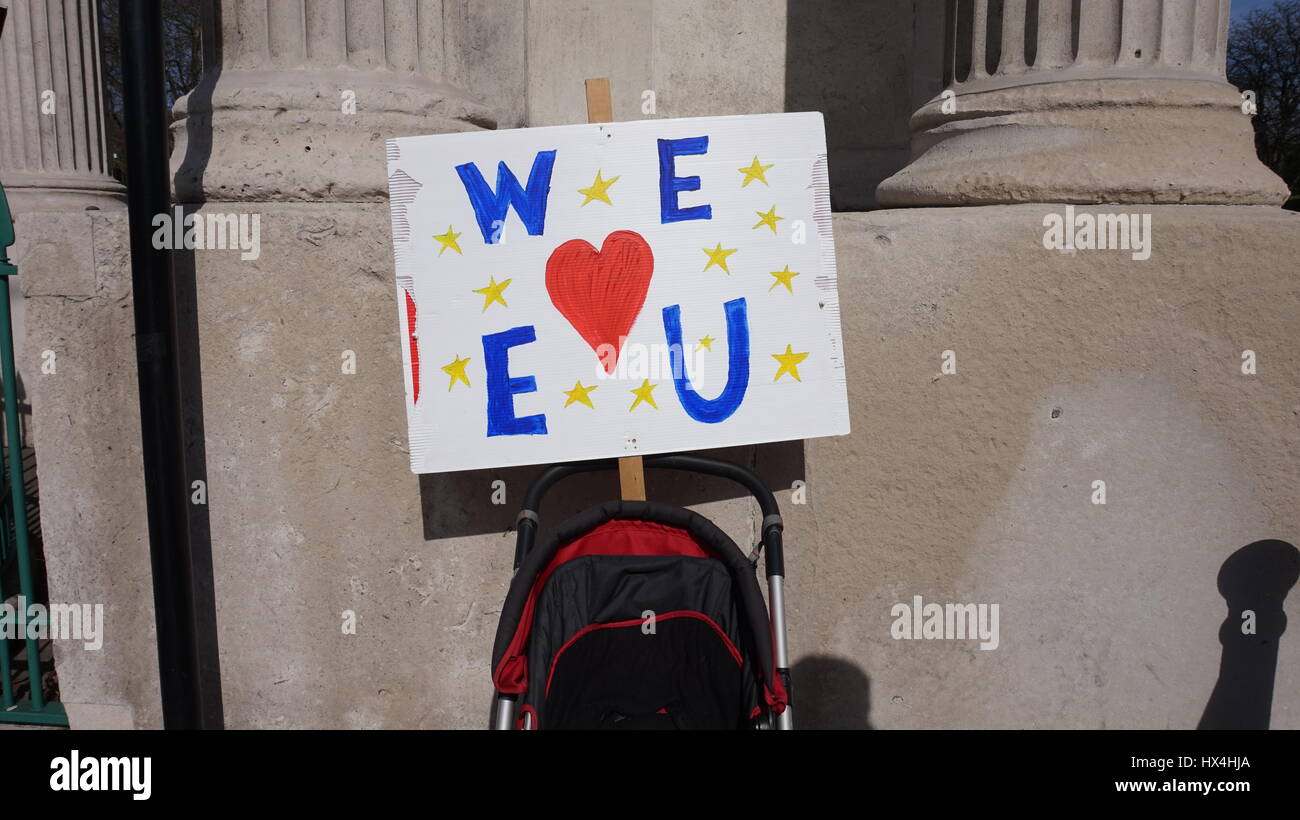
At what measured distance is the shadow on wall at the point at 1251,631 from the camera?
253 cm

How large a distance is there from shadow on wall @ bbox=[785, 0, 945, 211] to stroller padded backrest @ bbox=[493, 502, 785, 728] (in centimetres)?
217

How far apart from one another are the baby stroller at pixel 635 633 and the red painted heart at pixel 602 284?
45cm

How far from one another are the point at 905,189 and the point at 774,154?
667 millimetres

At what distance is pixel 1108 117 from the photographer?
8.67 ft

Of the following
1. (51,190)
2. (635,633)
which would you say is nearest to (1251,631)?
(635,633)

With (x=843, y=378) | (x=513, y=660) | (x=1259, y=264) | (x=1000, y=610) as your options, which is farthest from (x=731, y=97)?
(x=513, y=660)

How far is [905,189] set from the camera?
9.41 feet

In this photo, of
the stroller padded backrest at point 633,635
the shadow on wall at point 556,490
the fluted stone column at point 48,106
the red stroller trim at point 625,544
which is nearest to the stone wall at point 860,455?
the shadow on wall at point 556,490

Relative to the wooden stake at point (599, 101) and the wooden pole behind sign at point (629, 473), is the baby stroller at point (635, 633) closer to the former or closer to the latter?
the wooden pole behind sign at point (629, 473)

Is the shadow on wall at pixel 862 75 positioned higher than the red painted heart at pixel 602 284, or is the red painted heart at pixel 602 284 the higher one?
the shadow on wall at pixel 862 75

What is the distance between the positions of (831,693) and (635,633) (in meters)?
0.77

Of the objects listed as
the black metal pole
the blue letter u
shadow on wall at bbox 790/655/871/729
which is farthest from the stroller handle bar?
the black metal pole

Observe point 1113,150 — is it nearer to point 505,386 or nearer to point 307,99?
point 505,386

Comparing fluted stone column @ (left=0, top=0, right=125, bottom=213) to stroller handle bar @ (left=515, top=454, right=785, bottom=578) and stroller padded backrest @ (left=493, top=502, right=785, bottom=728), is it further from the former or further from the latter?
stroller padded backrest @ (left=493, top=502, right=785, bottom=728)
